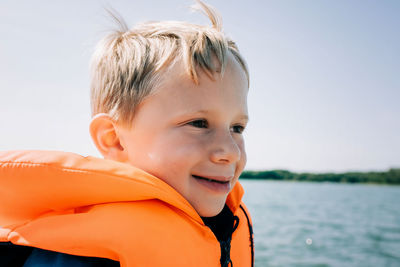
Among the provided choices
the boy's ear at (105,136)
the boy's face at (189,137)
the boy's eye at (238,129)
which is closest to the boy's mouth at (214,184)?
the boy's face at (189,137)

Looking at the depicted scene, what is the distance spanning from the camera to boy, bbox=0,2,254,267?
1.08m

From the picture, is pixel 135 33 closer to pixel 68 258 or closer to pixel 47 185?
pixel 47 185

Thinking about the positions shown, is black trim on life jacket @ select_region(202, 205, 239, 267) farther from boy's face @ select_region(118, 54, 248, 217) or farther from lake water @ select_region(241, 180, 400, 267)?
lake water @ select_region(241, 180, 400, 267)

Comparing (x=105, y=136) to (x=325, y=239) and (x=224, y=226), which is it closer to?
(x=224, y=226)

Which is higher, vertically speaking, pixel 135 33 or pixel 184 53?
pixel 135 33

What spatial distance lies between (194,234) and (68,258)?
450mm

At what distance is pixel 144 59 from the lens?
1373 mm

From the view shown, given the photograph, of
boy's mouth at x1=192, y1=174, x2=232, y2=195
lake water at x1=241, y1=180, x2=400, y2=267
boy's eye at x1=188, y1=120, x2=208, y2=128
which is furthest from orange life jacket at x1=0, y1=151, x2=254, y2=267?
lake water at x1=241, y1=180, x2=400, y2=267

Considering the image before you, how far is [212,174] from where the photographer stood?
1291mm

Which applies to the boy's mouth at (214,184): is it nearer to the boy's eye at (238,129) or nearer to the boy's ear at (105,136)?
the boy's eye at (238,129)

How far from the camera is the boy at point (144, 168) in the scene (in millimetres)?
1076

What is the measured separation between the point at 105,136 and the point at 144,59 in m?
0.36

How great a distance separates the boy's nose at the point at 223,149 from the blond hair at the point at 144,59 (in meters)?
0.24

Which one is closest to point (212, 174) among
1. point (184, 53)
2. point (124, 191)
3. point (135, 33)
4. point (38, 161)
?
point (124, 191)
